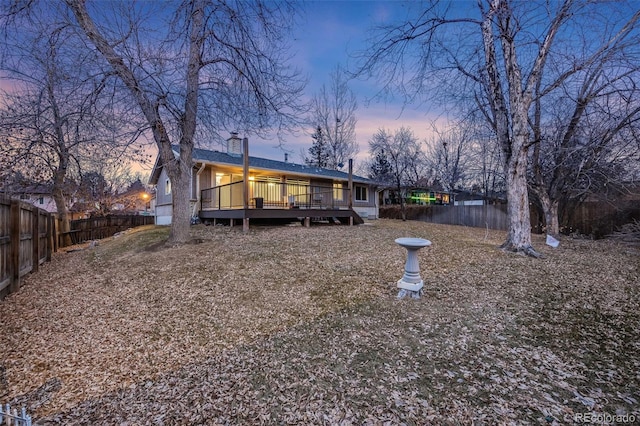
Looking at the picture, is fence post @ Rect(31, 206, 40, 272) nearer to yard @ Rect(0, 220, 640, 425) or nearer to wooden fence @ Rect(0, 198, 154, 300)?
wooden fence @ Rect(0, 198, 154, 300)

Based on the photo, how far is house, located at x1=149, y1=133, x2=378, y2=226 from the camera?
35.8ft

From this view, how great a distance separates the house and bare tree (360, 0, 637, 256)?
5.42 m

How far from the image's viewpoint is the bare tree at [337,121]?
24.9 m

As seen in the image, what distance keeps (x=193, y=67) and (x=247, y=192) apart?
13.1ft

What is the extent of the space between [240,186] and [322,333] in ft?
35.1

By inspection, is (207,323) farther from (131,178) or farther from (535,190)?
(131,178)

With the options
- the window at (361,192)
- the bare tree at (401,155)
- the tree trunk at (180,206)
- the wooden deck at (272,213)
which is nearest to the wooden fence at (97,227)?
the wooden deck at (272,213)

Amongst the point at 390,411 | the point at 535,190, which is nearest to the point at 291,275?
the point at 390,411

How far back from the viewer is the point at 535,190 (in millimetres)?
10742

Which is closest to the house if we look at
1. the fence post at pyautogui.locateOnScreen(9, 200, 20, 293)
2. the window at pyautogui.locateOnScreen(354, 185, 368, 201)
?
the window at pyautogui.locateOnScreen(354, 185, 368, 201)

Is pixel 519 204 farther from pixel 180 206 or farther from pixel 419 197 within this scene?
pixel 419 197

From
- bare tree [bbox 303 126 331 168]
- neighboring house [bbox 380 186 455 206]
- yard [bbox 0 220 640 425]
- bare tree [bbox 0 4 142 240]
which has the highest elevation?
bare tree [bbox 303 126 331 168]

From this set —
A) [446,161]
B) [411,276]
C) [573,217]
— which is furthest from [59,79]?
[446,161]

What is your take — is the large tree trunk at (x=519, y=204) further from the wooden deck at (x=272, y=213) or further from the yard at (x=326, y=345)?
the wooden deck at (x=272, y=213)
